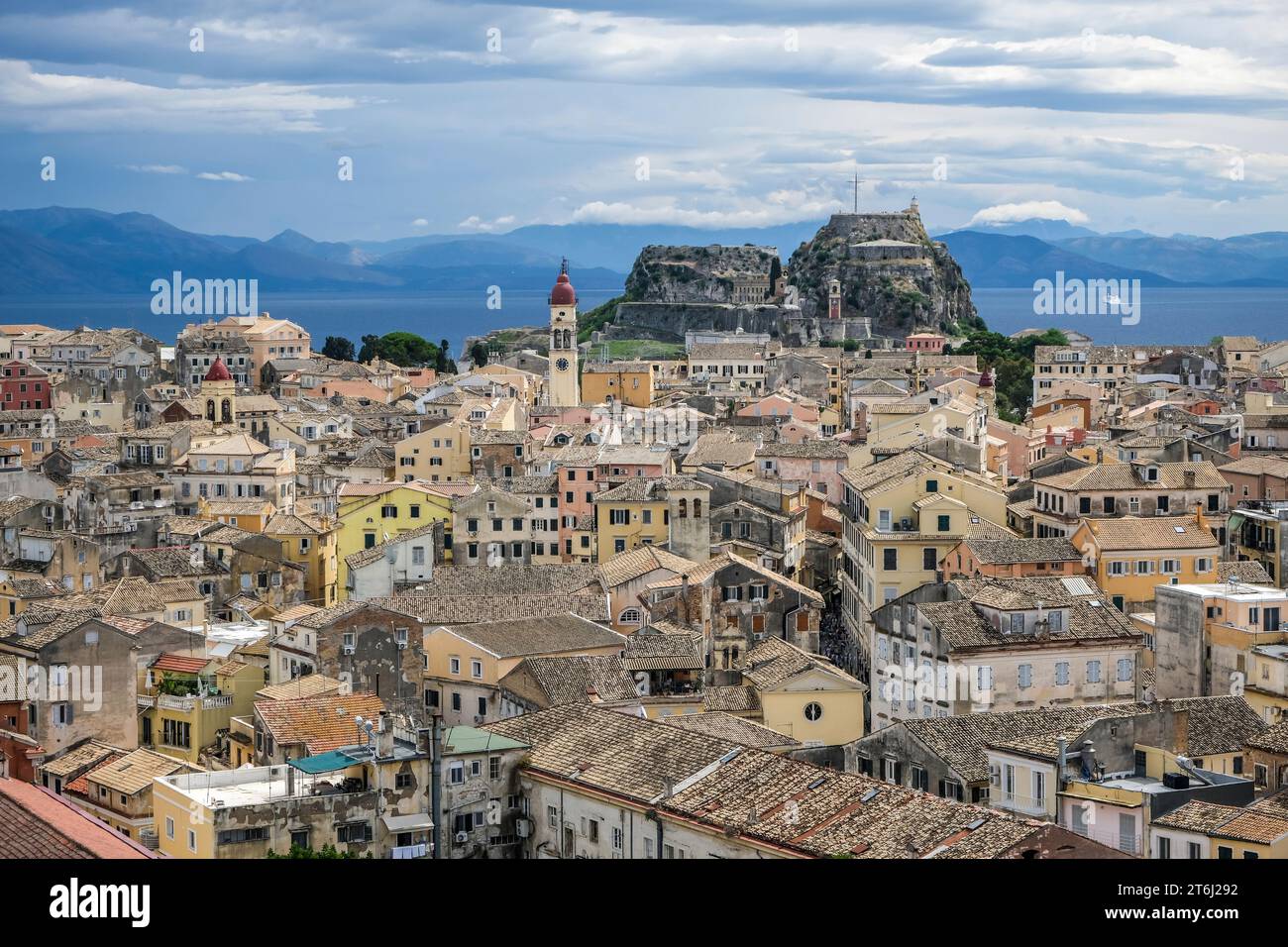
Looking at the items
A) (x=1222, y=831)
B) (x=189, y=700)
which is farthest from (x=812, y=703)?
(x=1222, y=831)

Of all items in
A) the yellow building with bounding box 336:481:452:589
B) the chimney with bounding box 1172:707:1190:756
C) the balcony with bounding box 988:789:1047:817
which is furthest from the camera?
the yellow building with bounding box 336:481:452:589

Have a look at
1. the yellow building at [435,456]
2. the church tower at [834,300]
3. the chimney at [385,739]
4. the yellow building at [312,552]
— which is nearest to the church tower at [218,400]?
the yellow building at [435,456]

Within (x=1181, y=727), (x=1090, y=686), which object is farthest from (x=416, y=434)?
(x=1181, y=727)

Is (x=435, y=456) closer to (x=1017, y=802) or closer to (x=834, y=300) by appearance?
(x=1017, y=802)

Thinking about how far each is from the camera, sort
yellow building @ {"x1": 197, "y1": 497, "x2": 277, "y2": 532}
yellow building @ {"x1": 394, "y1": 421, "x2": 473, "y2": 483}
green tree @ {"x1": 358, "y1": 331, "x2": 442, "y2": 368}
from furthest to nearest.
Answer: green tree @ {"x1": 358, "y1": 331, "x2": 442, "y2": 368} → yellow building @ {"x1": 394, "y1": 421, "x2": 473, "y2": 483} → yellow building @ {"x1": 197, "y1": 497, "x2": 277, "y2": 532}

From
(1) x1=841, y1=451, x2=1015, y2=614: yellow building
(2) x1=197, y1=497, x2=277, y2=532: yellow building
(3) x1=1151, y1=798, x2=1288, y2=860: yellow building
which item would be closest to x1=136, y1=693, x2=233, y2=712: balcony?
(1) x1=841, y1=451, x2=1015, y2=614: yellow building

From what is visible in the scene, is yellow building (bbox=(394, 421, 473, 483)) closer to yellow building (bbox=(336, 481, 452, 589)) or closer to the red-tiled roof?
yellow building (bbox=(336, 481, 452, 589))

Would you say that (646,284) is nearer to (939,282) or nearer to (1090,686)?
(939,282)
